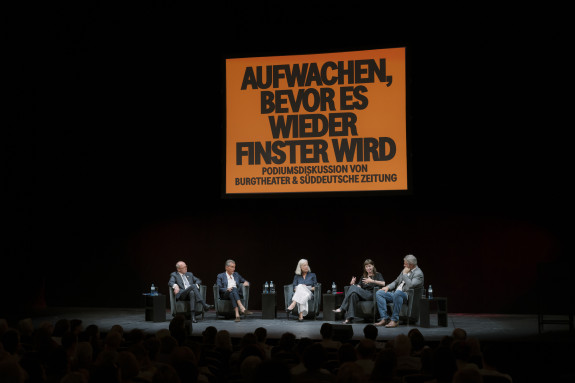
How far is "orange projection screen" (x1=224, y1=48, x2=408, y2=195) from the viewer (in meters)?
8.64

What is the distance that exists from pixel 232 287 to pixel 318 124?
8.35ft

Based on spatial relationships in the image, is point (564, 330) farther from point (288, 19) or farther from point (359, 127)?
point (288, 19)

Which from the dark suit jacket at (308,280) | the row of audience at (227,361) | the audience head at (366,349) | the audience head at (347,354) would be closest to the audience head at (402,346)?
the row of audience at (227,361)

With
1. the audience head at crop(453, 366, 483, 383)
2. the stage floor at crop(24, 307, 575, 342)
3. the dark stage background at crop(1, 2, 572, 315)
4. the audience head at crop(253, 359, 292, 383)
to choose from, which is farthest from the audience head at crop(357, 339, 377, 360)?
the dark stage background at crop(1, 2, 572, 315)

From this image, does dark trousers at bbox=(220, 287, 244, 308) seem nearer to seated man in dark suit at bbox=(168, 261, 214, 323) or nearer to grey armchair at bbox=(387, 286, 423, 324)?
seated man in dark suit at bbox=(168, 261, 214, 323)

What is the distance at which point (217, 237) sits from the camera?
9727 mm

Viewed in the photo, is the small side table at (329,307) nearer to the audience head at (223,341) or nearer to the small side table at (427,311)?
the small side table at (427,311)

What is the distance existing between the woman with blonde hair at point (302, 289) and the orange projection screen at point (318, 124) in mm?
1126

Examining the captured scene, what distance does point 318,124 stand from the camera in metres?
8.80

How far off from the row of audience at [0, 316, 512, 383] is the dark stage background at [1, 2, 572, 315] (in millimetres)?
5012

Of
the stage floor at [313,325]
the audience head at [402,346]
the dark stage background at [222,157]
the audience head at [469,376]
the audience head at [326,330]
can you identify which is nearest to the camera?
the audience head at [469,376]

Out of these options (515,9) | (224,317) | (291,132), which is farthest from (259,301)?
(515,9)

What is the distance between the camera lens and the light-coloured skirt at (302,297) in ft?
27.3

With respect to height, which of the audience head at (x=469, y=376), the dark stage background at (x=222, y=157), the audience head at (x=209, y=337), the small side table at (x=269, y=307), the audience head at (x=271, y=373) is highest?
the dark stage background at (x=222, y=157)
